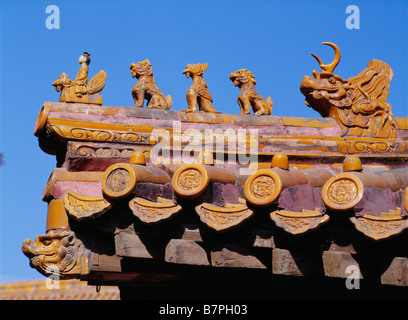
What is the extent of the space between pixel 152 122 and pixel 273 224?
205 cm

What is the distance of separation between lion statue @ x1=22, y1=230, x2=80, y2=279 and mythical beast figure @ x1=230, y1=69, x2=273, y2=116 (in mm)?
2372

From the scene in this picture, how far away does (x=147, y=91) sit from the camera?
7.64 metres

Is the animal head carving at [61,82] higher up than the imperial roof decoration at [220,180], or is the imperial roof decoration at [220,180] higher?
the animal head carving at [61,82]

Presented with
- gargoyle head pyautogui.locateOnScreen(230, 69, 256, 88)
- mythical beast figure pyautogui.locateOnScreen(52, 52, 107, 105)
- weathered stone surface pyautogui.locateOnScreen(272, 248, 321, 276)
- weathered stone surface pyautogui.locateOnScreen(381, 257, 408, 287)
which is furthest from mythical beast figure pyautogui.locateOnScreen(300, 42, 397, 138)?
weathered stone surface pyautogui.locateOnScreen(381, 257, 408, 287)

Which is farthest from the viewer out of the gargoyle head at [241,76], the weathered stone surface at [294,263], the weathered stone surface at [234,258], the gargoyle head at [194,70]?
the gargoyle head at [241,76]

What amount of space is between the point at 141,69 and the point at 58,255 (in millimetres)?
2330

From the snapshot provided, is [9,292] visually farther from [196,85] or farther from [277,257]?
[277,257]

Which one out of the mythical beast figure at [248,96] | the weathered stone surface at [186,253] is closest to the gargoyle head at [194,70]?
the mythical beast figure at [248,96]

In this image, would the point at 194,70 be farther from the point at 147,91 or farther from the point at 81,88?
the point at 81,88

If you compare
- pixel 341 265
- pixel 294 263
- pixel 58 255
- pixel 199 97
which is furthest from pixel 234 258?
pixel 199 97

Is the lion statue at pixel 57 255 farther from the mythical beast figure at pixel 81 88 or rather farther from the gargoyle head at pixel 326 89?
the gargoyle head at pixel 326 89

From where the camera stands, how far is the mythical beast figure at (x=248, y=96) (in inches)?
305

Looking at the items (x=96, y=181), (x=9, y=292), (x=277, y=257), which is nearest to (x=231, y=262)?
(x=277, y=257)
